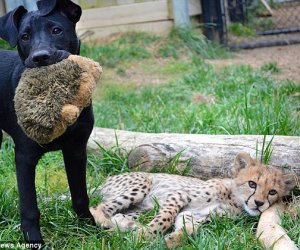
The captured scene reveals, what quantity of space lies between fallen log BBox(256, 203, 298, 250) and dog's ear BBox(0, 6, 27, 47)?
1.90 metres

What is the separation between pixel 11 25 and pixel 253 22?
28.3ft

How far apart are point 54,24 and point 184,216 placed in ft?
5.30

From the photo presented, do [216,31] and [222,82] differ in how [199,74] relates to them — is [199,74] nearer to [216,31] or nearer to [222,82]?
[222,82]

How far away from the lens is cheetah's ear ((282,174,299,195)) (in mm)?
4547

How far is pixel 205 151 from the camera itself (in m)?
5.01

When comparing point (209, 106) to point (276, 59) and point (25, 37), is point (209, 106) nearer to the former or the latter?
point (276, 59)

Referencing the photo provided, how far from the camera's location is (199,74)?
812 cm

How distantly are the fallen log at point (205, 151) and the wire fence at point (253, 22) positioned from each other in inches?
192

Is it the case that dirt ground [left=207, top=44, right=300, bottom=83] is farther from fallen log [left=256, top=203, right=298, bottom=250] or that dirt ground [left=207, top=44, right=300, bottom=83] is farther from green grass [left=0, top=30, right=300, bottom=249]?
fallen log [left=256, top=203, right=298, bottom=250]

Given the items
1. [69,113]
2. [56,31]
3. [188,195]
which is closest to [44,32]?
[56,31]

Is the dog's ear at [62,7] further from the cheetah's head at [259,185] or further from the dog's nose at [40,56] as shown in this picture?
the cheetah's head at [259,185]

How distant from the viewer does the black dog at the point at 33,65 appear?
3.66 m

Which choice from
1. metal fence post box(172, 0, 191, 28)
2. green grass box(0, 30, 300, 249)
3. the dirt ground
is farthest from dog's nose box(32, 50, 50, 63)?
metal fence post box(172, 0, 191, 28)

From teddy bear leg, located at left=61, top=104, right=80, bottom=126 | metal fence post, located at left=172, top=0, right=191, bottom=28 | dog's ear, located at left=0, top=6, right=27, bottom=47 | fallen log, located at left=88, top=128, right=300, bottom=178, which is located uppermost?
dog's ear, located at left=0, top=6, right=27, bottom=47
